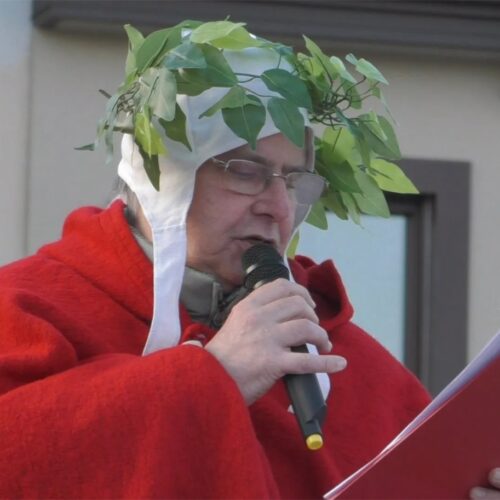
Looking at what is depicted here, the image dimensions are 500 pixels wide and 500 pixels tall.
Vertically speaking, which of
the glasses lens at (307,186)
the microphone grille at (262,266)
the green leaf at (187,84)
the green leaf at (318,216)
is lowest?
the microphone grille at (262,266)

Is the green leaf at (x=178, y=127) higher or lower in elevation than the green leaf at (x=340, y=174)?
higher

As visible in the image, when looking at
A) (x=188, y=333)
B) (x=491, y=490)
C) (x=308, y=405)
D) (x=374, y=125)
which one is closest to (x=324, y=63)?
(x=374, y=125)

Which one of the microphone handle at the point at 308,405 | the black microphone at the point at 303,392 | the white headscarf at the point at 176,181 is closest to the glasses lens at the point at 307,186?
the white headscarf at the point at 176,181

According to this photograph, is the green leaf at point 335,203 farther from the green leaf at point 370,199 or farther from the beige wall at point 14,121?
the beige wall at point 14,121

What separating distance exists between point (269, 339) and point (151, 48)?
72cm

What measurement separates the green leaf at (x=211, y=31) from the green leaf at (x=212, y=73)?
0.02 metres

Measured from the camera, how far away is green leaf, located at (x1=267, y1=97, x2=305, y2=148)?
3.31 metres

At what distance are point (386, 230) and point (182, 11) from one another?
1.14 meters

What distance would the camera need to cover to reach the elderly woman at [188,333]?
2879 millimetres

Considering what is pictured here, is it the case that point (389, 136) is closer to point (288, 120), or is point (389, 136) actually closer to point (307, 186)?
point (307, 186)

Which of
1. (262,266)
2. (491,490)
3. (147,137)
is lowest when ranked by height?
(491,490)

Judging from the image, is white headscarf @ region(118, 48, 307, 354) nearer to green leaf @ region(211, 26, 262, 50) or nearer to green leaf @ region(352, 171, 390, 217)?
green leaf @ region(211, 26, 262, 50)

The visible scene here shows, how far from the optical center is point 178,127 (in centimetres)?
331

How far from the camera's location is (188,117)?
3.34 m
